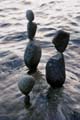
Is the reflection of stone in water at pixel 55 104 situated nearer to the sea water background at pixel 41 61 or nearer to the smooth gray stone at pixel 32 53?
the sea water background at pixel 41 61

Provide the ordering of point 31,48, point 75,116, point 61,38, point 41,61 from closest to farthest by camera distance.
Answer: point 75,116 → point 61,38 → point 31,48 → point 41,61

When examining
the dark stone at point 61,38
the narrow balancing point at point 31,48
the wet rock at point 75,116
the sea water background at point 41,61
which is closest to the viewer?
the wet rock at point 75,116

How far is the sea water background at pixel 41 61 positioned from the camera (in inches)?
160

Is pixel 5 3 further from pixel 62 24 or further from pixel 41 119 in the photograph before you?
pixel 41 119

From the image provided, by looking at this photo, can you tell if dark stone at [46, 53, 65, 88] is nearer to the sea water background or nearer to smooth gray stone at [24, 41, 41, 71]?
the sea water background

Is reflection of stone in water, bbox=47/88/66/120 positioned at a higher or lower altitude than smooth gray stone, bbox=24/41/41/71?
lower

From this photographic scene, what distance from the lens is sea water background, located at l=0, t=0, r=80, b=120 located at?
160 inches

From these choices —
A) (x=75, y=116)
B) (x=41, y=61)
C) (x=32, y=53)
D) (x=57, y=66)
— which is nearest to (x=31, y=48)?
(x=32, y=53)

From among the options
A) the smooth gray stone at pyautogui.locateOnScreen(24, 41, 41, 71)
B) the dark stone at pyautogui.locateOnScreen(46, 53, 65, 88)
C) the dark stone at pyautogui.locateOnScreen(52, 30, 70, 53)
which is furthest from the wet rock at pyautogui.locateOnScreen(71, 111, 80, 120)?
the smooth gray stone at pyautogui.locateOnScreen(24, 41, 41, 71)

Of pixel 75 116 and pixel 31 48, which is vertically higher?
pixel 31 48

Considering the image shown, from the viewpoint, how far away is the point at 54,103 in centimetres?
418

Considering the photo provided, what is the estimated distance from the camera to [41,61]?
5.54 m

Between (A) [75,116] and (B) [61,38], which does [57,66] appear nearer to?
(B) [61,38]

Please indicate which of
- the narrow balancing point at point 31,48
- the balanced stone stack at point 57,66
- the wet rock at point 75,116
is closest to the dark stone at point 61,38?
the balanced stone stack at point 57,66
